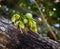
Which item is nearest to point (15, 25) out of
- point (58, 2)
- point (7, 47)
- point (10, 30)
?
point (10, 30)

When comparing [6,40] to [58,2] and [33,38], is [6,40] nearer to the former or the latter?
[33,38]

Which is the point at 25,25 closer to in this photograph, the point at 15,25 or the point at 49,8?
the point at 15,25

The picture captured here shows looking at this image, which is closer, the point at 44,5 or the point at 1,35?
the point at 1,35

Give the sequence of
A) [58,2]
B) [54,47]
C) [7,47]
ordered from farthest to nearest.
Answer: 1. [58,2]
2. [54,47]
3. [7,47]

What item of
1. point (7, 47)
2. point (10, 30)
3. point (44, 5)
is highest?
point (44, 5)

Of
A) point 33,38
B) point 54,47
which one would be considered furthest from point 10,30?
point 54,47

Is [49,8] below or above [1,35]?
above

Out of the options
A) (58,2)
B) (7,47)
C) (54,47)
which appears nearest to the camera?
(7,47)
